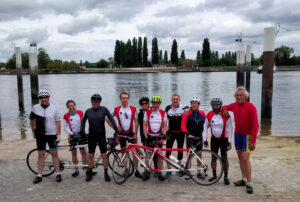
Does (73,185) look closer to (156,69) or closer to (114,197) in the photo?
(114,197)

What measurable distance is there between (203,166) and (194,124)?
2.77ft

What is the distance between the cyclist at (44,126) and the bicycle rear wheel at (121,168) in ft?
3.82

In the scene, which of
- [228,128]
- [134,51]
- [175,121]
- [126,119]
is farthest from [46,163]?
[134,51]

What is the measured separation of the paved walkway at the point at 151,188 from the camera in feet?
15.9

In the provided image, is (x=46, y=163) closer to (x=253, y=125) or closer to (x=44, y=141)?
(x=44, y=141)

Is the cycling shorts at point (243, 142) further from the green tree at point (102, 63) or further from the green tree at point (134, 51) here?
Answer: the green tree at point (102, 63)

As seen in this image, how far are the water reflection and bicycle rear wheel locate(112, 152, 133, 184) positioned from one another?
9.34 metres

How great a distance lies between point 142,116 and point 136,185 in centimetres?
143

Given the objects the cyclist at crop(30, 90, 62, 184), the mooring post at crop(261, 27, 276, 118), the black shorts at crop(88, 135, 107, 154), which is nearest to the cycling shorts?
the black shorts at crop(88, 135, 107, 154)

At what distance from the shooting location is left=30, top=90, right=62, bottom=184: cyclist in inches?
220

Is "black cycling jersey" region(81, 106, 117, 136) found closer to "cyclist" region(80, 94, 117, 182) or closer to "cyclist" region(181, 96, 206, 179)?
"cyclist" region(80, 94, 117, 182)

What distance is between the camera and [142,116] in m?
5.98

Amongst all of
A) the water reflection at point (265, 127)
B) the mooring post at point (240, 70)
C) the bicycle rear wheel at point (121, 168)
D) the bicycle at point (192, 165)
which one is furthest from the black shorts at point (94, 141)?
the mooring post at point (240, 70)

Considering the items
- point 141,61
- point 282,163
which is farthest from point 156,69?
point 282,163
